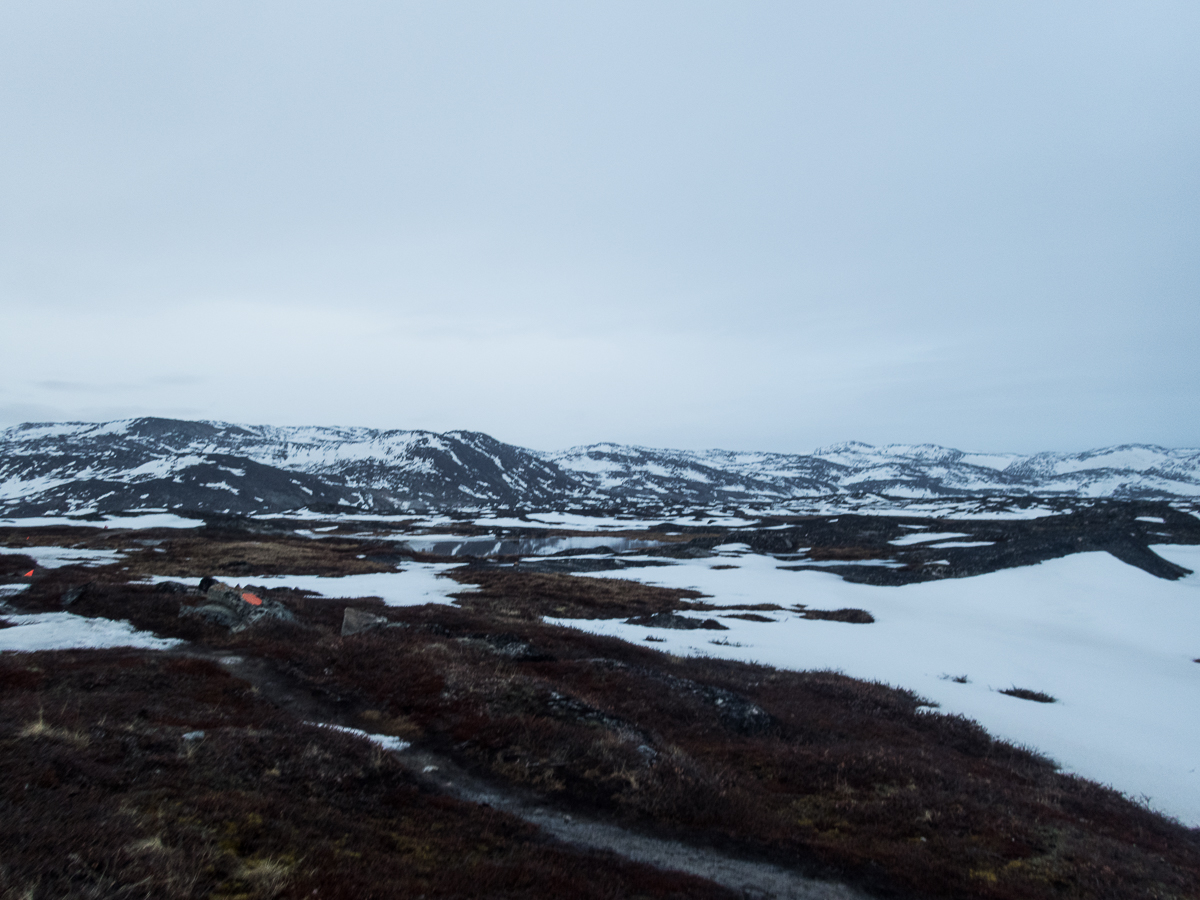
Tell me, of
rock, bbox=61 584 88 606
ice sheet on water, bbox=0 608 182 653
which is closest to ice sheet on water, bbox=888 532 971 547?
ice sheet on water, bbox=0 608 182 653

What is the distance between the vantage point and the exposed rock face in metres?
22.8

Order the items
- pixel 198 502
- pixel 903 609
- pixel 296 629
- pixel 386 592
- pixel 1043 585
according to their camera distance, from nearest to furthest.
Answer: pixel 296 629 < pixel 386 592 < pixel 903 609 < pixel 1043 585 < pixel 198 502

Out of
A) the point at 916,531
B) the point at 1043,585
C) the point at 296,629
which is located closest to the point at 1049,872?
the point at 296,629

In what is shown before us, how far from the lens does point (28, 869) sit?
556 cm

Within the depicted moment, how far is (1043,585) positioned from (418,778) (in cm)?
5285

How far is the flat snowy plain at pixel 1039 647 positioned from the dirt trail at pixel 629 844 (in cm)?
1134

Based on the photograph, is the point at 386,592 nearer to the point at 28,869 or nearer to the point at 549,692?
the point at 549,692

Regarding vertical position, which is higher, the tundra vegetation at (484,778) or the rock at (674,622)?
the tundra vegetation at (484,778)

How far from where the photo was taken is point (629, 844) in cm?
1030

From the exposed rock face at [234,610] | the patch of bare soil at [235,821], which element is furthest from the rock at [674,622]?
the patch of bare soil at [235,821]

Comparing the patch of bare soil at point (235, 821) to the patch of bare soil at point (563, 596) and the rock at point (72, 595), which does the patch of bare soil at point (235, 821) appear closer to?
the rock at point (72, 595)

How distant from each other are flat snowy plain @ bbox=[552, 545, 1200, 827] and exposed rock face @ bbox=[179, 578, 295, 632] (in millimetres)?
14910

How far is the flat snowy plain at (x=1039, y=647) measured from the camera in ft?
62.8

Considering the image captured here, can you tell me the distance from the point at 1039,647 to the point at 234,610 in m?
38.9
